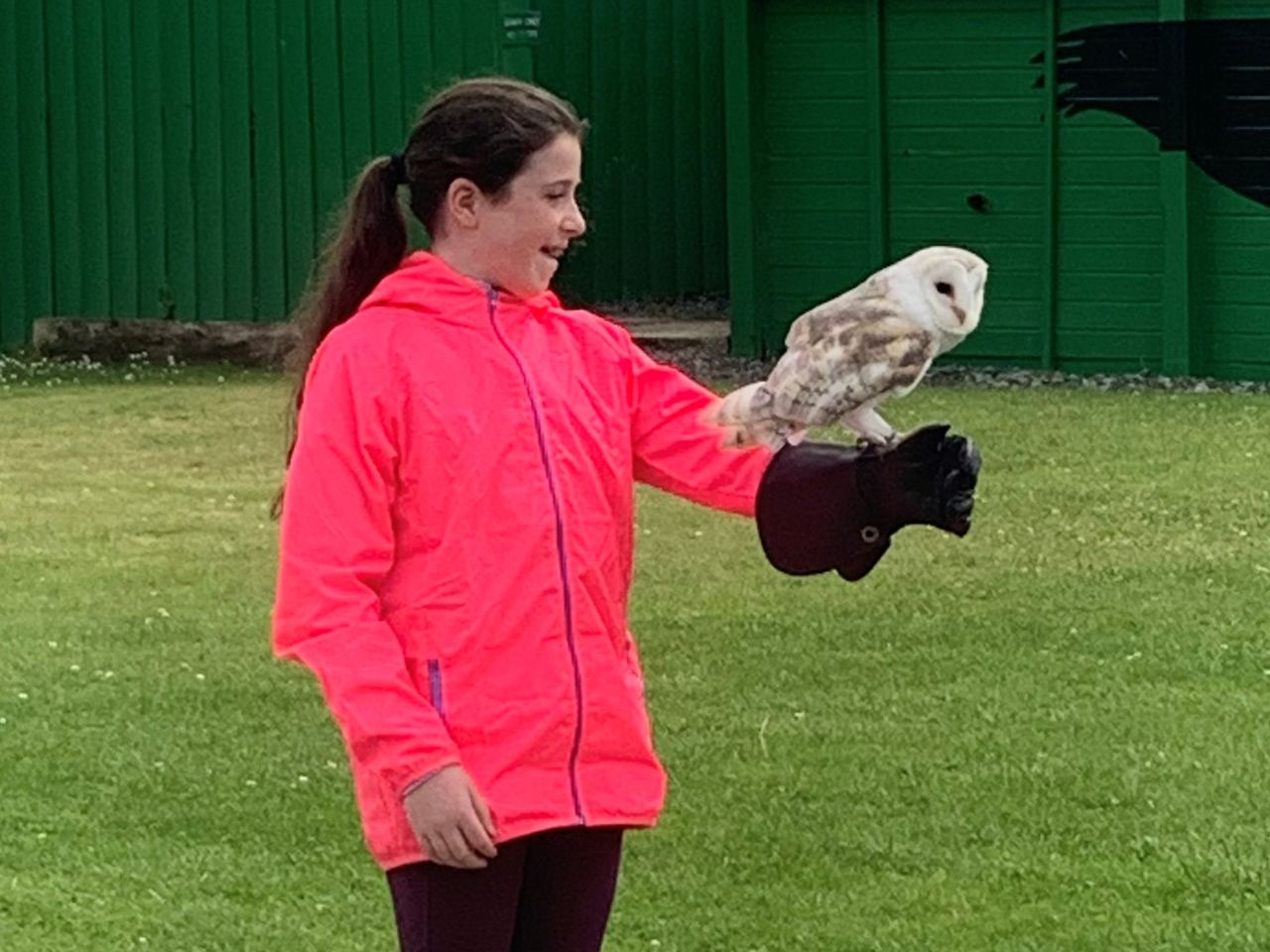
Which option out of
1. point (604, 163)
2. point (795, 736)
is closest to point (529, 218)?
point (795, 736)

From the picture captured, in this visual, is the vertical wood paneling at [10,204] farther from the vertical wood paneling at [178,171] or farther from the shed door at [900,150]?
the shed door at [900,150]

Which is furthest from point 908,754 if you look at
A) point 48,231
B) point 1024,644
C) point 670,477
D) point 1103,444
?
point 48,231

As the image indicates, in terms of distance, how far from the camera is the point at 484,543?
3422mm

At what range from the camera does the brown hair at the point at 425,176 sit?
3523 millimetres

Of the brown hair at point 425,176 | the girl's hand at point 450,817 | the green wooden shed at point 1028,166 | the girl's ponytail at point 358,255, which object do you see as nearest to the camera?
the girl's hand at point 450,817

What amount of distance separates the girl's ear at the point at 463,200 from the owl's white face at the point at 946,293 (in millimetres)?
564

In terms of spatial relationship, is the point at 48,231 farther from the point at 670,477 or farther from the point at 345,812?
the point at 670,477

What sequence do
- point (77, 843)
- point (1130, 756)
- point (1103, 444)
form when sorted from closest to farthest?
point (77, 843) → point (1130, 756) → point (1103, 444)

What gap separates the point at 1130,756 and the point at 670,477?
290 cm

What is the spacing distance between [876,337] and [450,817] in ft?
2.64

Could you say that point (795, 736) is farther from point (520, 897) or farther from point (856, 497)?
point (520, 897)

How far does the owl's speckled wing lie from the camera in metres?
3.39

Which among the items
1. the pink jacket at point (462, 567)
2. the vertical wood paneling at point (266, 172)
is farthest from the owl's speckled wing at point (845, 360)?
the vertical wood paneling at point (266, 172)

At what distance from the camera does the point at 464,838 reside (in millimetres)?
3301
